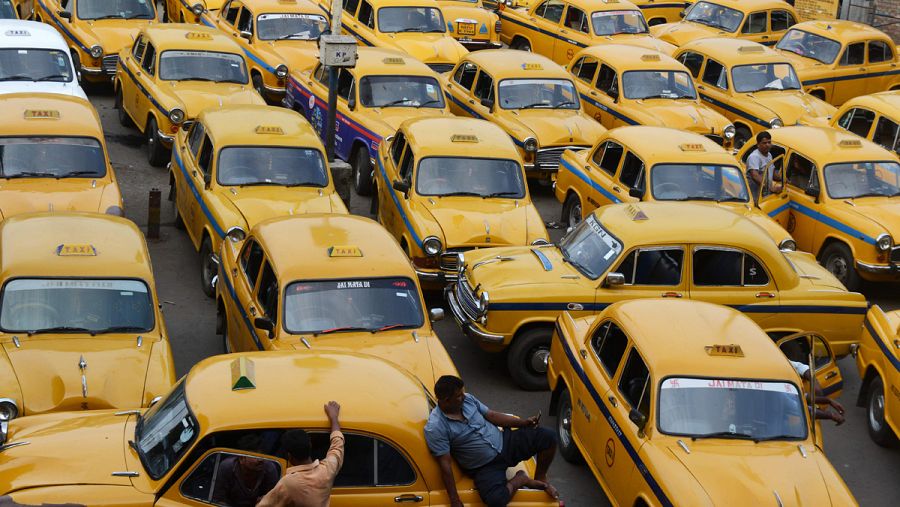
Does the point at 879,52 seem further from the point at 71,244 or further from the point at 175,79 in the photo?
the point at 71,244

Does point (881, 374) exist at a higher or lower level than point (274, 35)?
lower

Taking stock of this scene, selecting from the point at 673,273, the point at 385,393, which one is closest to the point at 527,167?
the point at 673,273

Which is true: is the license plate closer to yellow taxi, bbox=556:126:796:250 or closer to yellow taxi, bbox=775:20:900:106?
yellow taxi, bbox=775:20:900:106

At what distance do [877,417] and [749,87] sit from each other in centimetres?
1044

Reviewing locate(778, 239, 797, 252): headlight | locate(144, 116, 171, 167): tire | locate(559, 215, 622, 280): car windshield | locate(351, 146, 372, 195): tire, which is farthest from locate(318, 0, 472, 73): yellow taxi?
locate(559, 215, 622, 280): car windshield

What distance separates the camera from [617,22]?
81.8ft

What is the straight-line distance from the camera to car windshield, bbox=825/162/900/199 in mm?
16078

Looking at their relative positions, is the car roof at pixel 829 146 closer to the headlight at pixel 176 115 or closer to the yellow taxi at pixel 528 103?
the yellow taxi at pixel 528 103

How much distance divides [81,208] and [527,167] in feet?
22.4

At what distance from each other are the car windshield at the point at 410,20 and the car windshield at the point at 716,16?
6.64 meters

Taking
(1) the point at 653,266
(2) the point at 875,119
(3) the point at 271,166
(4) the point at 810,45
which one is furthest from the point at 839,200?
(4) the point at 810,45

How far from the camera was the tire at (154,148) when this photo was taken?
18188 mm

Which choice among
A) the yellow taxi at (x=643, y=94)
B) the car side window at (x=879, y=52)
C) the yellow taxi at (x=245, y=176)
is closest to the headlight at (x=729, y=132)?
the yellow taxi at (x=643, y=94)

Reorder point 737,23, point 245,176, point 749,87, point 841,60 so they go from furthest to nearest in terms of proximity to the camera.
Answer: point 737,23 → point 841,60 → point 749,87 → point 245,176
